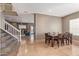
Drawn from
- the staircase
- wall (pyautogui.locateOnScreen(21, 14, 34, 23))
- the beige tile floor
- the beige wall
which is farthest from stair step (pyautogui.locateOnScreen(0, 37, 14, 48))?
the beige wall

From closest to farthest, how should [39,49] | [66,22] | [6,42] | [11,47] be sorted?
[6,42] < [11,47] < [66,22] < [39,49]

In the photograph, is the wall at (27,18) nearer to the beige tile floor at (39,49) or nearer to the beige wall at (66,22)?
the beige tile floor at (39,49)

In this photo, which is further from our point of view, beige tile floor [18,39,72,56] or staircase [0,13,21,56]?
beige tile floor [18,39,72,56]

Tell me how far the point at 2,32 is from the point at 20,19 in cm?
69

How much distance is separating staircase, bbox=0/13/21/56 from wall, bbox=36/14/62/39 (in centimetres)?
58

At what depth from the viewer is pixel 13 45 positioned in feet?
9.94

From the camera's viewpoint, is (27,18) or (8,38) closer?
(8,38)

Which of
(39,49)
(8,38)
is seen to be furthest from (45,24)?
(8,38)

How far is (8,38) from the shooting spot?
289 cm

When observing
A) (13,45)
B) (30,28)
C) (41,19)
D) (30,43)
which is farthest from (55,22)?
(13,45)

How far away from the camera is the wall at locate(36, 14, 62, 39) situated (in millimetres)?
3087

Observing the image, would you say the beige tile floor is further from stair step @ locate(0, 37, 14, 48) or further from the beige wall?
the beige wall

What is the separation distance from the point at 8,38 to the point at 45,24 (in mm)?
1108

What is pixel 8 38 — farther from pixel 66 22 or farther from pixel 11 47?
pixel 66 22
